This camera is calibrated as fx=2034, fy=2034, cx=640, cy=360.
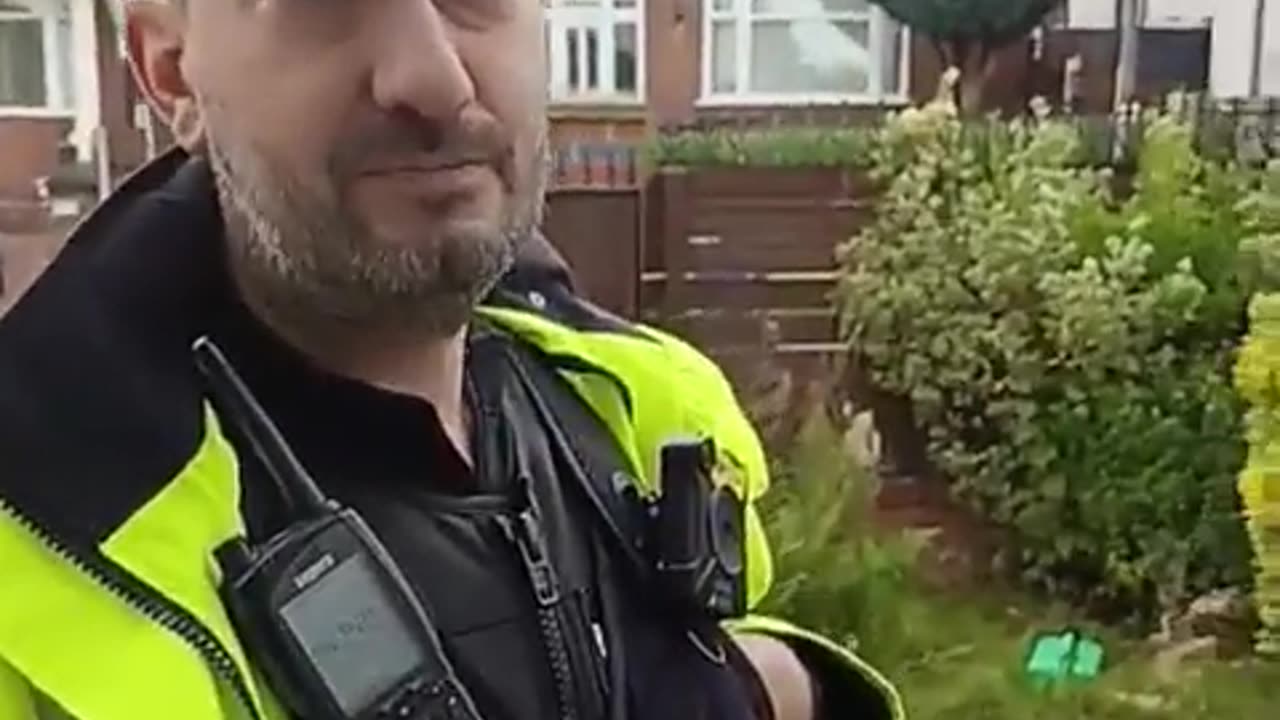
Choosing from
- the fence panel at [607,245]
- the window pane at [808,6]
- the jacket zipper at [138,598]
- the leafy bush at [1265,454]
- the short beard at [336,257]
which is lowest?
the leafy bush at [1265,454]

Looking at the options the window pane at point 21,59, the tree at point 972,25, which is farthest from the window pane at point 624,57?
the window pane at point 21,59

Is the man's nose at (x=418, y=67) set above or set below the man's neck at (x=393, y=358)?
above

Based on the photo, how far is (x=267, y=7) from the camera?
666 millimetres

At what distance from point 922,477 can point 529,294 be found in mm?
3610

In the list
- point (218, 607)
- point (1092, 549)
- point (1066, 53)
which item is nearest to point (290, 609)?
point (218, 607)

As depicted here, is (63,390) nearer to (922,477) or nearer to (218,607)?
(218,607)

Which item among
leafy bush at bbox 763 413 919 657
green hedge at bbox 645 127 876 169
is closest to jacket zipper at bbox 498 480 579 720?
leafy bush at bbox 763 413 919 657

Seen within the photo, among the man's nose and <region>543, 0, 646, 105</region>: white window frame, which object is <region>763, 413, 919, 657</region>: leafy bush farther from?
<region>543, 0, 646, 105</region>: white window frame

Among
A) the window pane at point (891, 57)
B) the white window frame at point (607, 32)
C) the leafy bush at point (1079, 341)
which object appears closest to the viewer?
the leafy bush at point (1079, 341)

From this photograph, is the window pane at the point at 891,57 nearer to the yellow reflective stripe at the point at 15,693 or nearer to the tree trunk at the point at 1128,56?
the tree trunk at the point at 1128,56

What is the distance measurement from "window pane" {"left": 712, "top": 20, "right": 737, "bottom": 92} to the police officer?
714 centimetres

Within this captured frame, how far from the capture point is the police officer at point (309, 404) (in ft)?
1.98

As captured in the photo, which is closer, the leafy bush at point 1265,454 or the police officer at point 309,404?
the police officer at point 309,404

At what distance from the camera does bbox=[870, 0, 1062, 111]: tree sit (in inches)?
278
